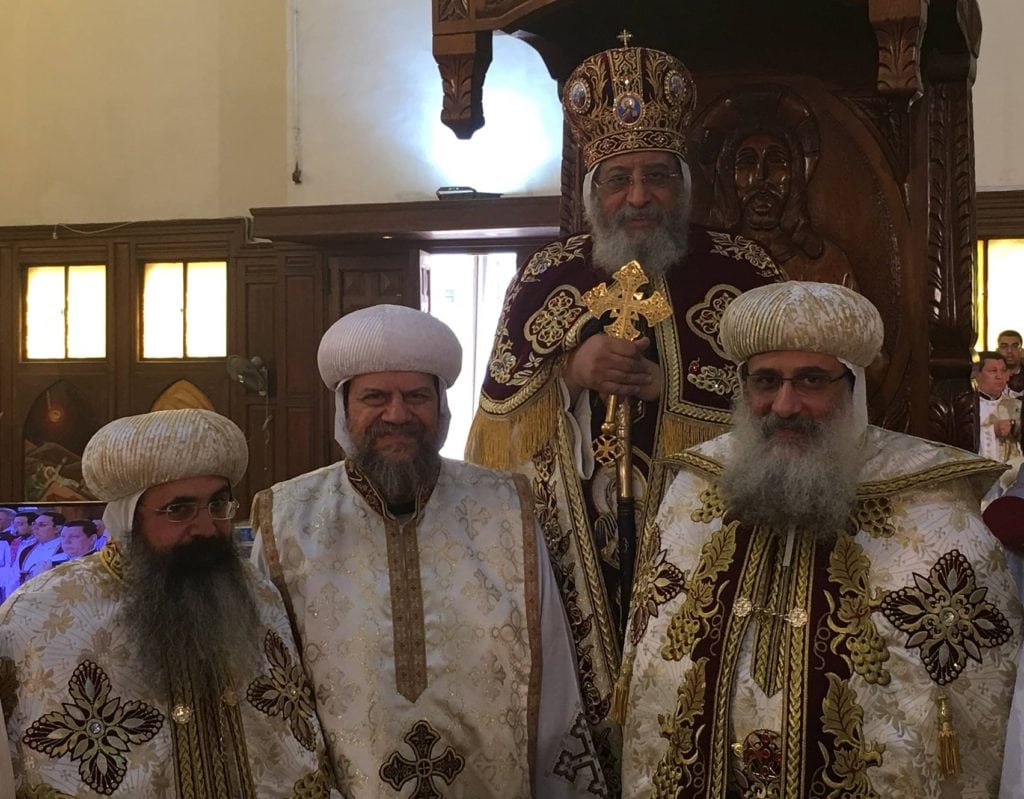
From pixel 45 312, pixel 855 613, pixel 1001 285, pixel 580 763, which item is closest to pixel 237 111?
pixel 45 312

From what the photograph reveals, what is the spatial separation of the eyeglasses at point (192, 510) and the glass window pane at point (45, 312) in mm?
8776

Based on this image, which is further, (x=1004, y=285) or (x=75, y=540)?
(x=1004, y=285)

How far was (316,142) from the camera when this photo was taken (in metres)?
9.97

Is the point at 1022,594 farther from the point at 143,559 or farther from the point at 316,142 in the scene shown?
the point at 316,142

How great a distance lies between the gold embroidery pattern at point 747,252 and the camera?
3.75 metres

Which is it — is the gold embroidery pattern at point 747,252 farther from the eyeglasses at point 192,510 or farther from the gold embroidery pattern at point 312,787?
the gold embroidery pattern at point 312,787

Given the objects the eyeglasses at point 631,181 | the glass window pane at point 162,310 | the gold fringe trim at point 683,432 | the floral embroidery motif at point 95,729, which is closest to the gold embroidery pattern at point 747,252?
the eyeglasses at point 631,181

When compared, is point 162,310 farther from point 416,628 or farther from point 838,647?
point 838,647

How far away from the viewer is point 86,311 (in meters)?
11.2

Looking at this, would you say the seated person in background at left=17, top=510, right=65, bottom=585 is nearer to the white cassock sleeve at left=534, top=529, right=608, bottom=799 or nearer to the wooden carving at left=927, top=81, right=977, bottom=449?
the white cassock sleeve at left=534, top=529, right=608, bottom=799

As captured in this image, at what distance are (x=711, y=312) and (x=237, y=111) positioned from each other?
308 inches

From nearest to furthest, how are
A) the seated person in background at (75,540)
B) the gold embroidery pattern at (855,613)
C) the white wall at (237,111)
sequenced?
1. the gold embroidery pattern at (855,613)
2. the seated person in background at (75,540)
3. the white wall at (237,111)

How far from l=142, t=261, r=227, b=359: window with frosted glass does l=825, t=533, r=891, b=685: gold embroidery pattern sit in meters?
8.55

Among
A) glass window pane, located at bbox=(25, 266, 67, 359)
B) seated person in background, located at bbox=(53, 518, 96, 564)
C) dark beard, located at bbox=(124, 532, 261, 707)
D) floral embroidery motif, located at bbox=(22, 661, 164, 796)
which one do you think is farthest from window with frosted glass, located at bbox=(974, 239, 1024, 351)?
glass window pane, located at bbox=(25, 266, 67, 359)
